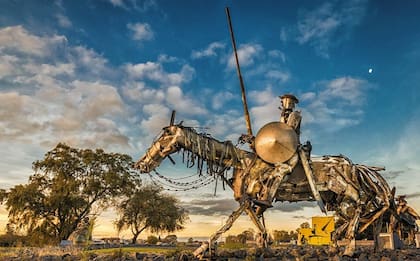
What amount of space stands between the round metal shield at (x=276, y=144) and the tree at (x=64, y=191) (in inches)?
1082

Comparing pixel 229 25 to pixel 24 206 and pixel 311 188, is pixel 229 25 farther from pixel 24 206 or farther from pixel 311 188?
pixel 24 206

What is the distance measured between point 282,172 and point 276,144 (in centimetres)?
86

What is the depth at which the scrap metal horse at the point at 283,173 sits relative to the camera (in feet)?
39.2

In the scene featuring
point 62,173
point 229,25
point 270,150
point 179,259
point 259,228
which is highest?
point 229,25

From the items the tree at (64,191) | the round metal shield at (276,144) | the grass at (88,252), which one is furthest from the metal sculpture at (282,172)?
the tree at (64,191)

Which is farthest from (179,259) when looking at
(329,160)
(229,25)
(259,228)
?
(229,25)

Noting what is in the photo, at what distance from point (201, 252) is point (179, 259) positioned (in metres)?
0.60

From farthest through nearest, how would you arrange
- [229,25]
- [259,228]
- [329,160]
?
[229,25] → [329,160] → [259,228]

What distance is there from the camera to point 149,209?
4391 cm

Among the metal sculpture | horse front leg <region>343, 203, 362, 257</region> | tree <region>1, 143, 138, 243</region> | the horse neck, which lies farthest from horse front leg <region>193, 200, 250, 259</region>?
tree <region>1, 143, 138, 243</region>

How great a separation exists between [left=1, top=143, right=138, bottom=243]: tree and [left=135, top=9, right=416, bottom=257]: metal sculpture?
27.0 meters

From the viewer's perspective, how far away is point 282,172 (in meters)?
12.4

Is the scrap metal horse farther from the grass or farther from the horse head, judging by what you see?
the grass

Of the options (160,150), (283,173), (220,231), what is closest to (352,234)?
(283,173)
